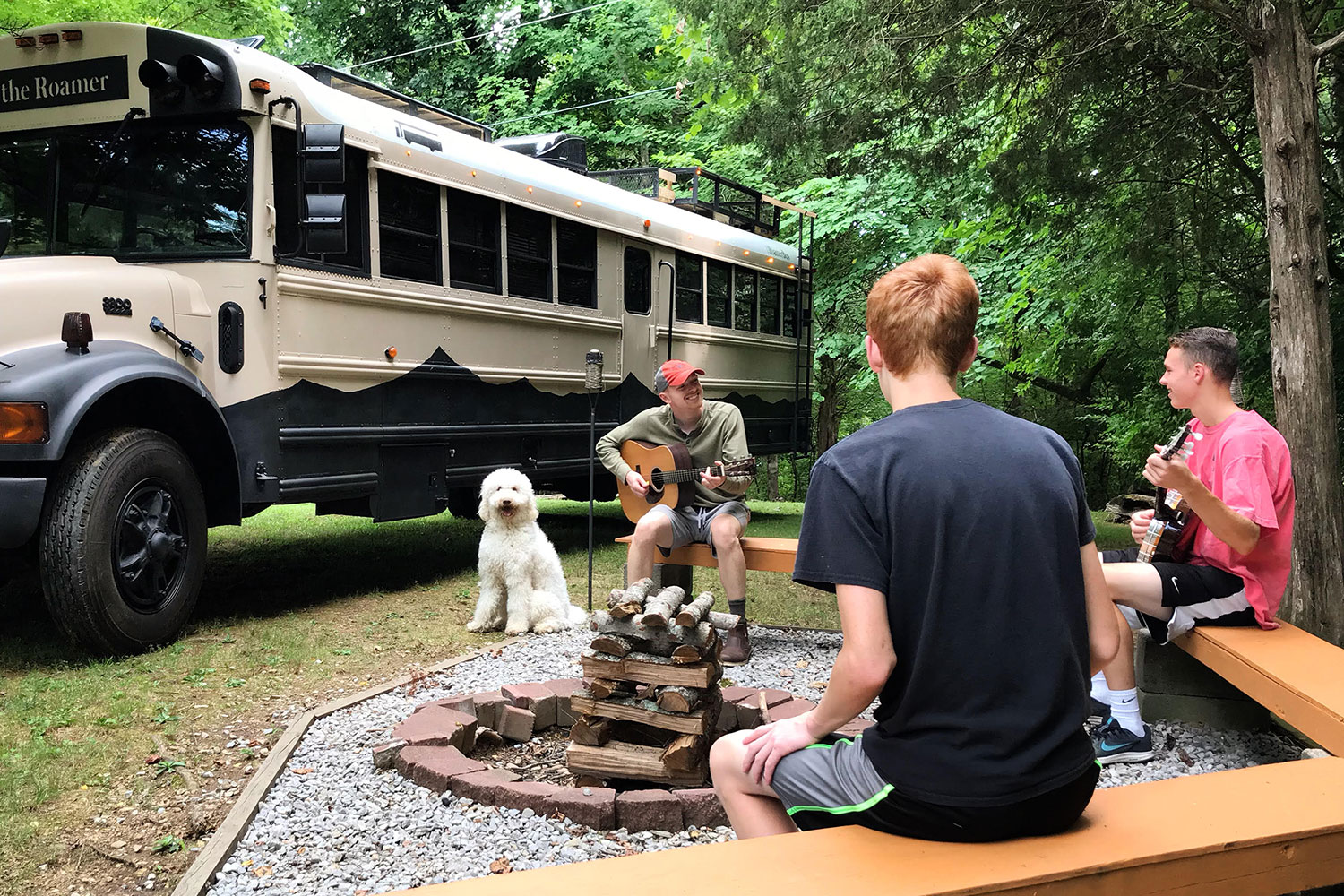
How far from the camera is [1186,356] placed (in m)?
4.18

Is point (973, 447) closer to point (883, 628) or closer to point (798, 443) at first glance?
point (883, 628)

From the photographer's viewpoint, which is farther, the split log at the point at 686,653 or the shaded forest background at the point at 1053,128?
the shaded forest background at the point at 1053,128

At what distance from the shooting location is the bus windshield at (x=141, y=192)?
5832 mm

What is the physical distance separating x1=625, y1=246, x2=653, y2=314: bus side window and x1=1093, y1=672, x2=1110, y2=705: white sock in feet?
18.9

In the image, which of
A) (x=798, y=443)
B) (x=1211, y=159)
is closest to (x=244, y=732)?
(x=1211, y=159)

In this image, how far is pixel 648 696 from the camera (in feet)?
12.4

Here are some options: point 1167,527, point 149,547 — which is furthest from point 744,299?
point 1167,527

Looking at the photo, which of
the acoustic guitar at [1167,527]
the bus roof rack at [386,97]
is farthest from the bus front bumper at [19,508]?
the acoustic guitar at [1167,527]

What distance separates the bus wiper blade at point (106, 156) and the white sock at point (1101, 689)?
5.28m

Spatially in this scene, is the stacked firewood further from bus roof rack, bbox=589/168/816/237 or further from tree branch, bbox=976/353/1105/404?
tree branch, bbox=976/353/1105/404

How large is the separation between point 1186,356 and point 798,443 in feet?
28.3

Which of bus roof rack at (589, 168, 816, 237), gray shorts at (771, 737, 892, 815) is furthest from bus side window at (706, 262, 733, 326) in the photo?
gray shorts at (771, 737, 892, 815)

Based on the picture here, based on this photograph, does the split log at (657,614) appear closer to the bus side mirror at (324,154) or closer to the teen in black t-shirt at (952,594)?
the teen in black t-shirt at (952,594)

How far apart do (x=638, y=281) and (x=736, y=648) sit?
469 cm
